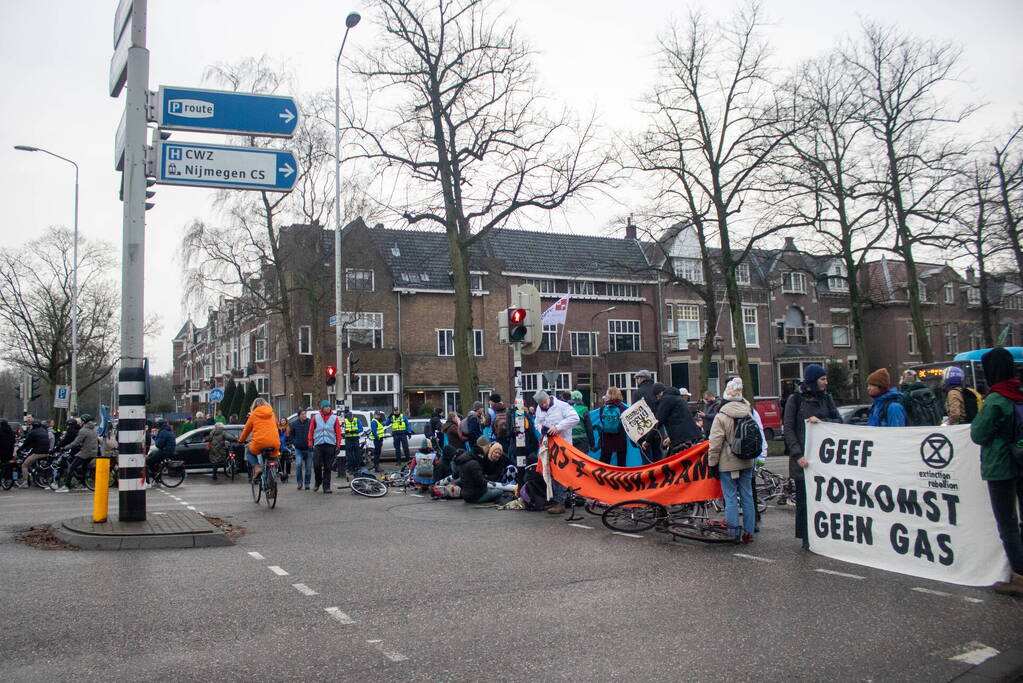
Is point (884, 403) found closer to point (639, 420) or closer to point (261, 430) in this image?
point (639, 420)

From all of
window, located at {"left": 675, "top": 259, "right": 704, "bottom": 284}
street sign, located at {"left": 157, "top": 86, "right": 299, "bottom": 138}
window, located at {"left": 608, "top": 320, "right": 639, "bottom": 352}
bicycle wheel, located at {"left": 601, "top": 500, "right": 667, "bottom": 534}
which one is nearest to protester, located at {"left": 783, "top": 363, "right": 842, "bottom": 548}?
bicycle wheel, located at {"left": 601, "top": 500, "right": 667, "bottom": 534}

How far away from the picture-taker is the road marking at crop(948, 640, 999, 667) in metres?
5.10

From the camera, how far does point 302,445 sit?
1723cm

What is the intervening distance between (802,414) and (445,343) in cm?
4133

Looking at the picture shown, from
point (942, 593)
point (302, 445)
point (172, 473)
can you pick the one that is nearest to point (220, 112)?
point (302, 445)

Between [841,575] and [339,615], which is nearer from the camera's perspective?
[339,615]

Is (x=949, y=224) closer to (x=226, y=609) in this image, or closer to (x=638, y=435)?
(x=638, y=435)

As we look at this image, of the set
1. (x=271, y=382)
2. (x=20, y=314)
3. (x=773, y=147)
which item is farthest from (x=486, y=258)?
(x=20, y=314)

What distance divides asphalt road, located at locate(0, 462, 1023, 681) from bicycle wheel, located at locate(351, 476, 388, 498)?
5.51 meters

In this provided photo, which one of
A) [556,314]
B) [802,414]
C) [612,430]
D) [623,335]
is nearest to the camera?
[802,414]

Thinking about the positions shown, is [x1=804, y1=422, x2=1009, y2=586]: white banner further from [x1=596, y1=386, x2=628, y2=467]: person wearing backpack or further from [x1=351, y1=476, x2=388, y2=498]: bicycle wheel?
[x1=351, y1=476, x2=388, y2=498]: bicycle wheel

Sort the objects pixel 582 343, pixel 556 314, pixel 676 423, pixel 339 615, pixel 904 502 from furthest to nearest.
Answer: pixel 582 343, pixel 556 314, pixel 676 423, pixel 904 502, pixel 339 615

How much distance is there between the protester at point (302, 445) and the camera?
1706 cm

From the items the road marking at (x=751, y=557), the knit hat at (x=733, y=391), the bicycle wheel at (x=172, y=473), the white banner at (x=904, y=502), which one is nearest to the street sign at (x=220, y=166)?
the knit hat at (x=733, y=391)
